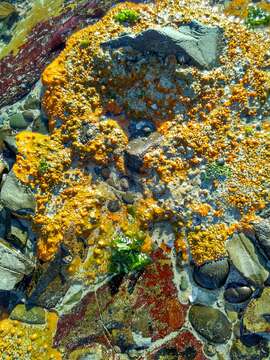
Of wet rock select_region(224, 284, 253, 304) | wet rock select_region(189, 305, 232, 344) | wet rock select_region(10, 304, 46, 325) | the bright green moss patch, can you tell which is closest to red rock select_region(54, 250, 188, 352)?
wet rock select_region(189, 305, 232, 344)

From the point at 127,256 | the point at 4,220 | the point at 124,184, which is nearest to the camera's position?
the point at 127,256

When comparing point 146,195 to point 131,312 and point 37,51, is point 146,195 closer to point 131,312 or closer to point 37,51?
point 131,312

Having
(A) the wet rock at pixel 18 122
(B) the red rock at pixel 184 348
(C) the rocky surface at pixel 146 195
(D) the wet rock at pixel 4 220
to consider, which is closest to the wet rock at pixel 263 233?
(C) the rocky surface at pixel 146 195

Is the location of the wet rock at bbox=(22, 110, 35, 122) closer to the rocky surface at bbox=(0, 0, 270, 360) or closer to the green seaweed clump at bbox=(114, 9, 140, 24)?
the rocky surface at bbox=(0, 0, 270, 360)

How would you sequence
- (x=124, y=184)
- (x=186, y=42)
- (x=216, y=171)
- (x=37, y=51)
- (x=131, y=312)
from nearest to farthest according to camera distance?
Answer: (x=186, y=42) → (x=216, y=171) → (x=131, y=312) → (x=124, y=184) → (x=37, y=51)

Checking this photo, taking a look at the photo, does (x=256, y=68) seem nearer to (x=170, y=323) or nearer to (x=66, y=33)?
(x=66, y=33)

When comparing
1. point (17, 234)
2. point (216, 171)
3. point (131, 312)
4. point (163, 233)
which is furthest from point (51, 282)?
point (216, 171)
